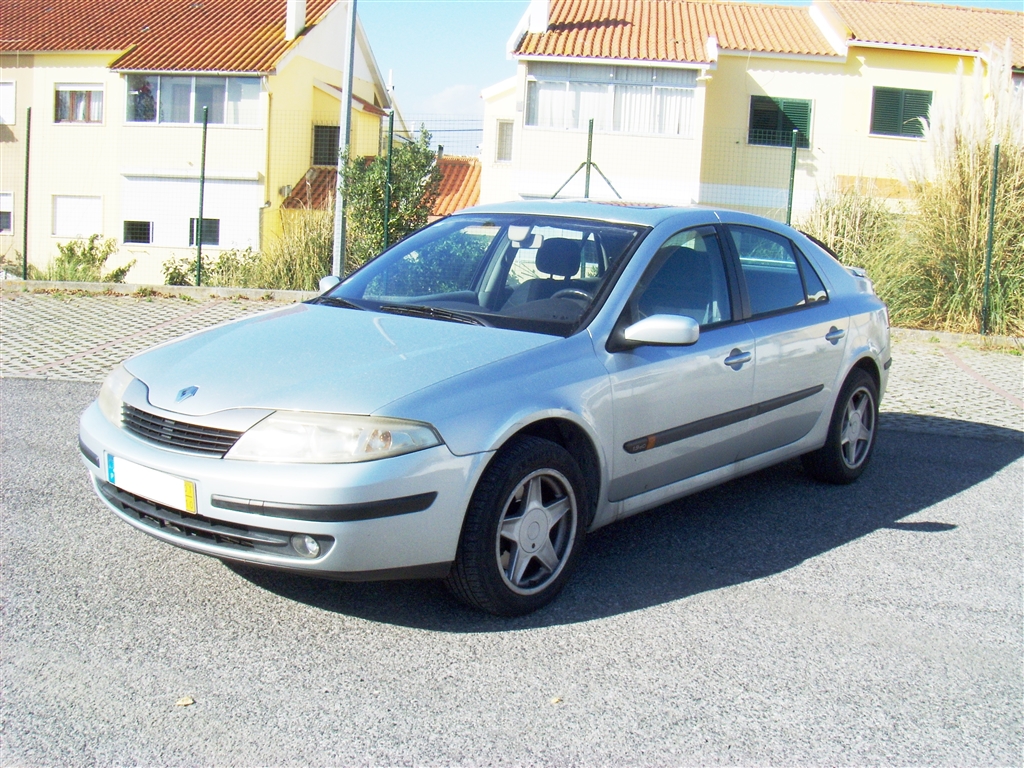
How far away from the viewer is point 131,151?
3459cm

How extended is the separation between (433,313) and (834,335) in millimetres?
2300

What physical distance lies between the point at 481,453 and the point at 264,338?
1184 millimetres

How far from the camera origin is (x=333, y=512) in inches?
139

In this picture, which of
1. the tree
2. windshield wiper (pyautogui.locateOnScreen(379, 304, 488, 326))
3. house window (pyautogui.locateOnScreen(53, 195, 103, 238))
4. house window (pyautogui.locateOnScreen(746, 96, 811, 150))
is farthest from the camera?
house window (pyautogui.locateOnScreen(53, 195, 103, 238))

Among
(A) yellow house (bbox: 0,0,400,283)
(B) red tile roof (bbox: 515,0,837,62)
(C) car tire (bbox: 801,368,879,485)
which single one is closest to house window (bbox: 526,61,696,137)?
(B) red tile roof (bbox: 515,0,837,62)

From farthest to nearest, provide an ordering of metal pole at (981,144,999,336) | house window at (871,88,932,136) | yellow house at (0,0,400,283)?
yellow house at (0,0,400,283) → house window at (871,88,932,136) → metal pole at (981,144,999,336)

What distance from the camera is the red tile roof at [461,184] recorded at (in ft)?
121

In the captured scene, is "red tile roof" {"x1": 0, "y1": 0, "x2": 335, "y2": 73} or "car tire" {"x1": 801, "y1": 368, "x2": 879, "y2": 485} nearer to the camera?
"car tire" {"x1": 801, "y1": 368, "x2": 879, "y2": 485}

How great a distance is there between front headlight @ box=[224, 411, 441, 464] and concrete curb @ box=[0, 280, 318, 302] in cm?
1046

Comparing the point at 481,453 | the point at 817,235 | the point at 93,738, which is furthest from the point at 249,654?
the point at 817,235

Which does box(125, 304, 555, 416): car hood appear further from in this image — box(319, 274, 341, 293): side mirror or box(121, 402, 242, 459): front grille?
box(319, 274, 341, 293): side mirror

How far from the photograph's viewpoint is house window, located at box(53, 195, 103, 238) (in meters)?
34.8

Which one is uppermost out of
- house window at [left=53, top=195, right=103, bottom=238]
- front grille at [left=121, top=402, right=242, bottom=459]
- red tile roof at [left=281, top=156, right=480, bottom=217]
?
red tile roof at [left=281, top=156, right=480, bottom=217]

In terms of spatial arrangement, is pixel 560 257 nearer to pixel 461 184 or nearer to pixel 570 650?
pixel 570 650
